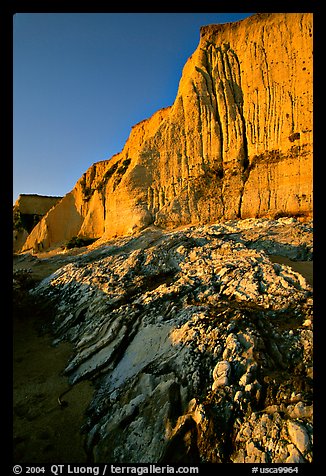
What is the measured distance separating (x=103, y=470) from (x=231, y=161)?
1949 cm

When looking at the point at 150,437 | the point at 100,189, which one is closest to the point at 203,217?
the point at 150,437

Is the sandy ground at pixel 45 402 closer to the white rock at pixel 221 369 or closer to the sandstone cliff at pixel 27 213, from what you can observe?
the white rock at pixel 221 369

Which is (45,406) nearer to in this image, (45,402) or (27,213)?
(45,402)

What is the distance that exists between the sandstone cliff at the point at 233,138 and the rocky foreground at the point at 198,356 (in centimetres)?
730

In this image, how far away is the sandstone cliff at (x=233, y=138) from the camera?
18641 mm

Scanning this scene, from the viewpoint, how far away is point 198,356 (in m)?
6.79

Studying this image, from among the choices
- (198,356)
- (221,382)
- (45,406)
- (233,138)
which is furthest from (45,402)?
(233,138)

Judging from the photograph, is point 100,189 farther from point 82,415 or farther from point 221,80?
point 82,415

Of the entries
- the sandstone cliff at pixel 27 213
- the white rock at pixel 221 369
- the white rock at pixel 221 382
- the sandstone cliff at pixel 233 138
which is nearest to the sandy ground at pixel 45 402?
the white rock at pixel 221 382

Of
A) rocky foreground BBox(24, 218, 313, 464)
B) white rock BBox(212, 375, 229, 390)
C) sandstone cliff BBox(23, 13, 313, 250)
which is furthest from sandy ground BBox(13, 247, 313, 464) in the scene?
sandstone cliff BBox(23, 13, 313, 250)

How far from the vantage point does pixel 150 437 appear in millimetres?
5508

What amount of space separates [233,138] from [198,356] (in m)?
18.1

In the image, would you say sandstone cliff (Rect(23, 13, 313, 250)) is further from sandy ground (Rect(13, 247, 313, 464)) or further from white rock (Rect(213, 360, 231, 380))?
white rock (Rect(213, 360, 231, 380))

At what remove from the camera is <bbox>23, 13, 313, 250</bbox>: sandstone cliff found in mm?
18641
